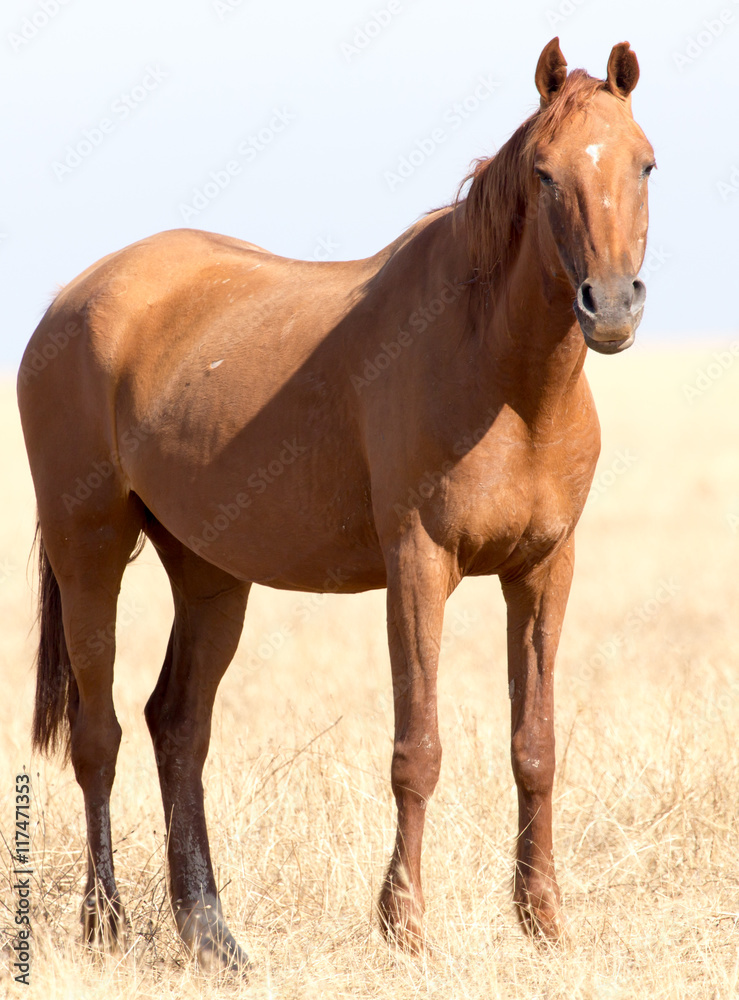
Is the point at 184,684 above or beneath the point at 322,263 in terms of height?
beneath

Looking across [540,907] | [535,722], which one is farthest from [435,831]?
[535,722]

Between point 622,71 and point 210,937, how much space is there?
10.8 feet

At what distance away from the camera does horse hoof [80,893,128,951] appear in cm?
395

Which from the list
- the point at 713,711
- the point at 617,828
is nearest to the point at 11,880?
the point at 617,828

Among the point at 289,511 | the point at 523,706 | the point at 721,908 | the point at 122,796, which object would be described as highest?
the point at 289,511

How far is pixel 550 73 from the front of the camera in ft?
11.1

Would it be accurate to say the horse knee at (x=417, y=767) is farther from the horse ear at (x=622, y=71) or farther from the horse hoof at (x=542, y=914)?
the horse ear at (x=622, y=71)

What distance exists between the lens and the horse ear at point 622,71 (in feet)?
11.1

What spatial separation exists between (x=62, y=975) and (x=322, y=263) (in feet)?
9.20

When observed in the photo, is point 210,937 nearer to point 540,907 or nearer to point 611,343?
A: point 540,907

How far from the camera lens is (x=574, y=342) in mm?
3525

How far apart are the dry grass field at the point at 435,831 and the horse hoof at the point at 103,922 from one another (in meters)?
0.07

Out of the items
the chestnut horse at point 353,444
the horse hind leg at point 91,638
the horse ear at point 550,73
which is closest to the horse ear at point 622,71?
the chestnut horse at point 353,444

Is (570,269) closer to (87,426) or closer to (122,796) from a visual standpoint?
(87,426)
